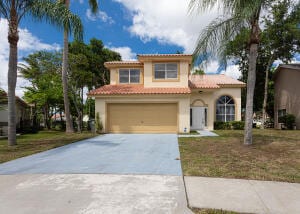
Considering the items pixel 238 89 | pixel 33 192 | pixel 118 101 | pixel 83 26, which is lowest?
pixel 33 192

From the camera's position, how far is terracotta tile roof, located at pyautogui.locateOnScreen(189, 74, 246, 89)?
2017 centimetres

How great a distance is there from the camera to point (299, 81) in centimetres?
2047

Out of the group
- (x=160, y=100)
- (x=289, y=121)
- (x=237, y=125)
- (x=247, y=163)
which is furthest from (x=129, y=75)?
(x=289, y=121)

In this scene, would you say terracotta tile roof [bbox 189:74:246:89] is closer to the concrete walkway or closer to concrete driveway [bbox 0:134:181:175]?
concrete driveway [bbox 0:134:181:175]

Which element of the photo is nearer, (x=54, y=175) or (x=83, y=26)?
(x=54, y=175)

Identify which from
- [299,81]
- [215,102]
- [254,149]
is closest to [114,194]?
[254,149]

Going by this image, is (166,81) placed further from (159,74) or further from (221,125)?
(221,125)

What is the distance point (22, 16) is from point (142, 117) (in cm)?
1020

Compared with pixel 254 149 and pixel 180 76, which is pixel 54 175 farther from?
pixel 180 76

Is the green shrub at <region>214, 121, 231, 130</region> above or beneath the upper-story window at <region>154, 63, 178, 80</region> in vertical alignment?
beneath

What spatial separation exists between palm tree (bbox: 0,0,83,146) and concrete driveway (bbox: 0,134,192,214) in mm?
5170

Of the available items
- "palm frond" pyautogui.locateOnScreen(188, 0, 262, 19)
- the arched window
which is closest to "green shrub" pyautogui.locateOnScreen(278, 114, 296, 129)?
the arched window

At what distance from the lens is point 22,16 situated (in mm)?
11570

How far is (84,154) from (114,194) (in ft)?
16.1
